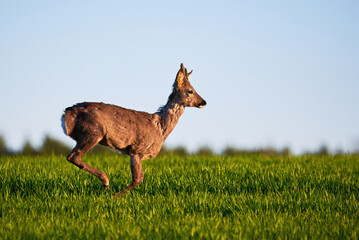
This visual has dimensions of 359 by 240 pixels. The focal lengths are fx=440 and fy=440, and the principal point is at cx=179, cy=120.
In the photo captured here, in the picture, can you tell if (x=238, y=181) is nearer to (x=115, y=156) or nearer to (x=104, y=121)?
(x=104, y=121)

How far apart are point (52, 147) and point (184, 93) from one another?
8734 mm

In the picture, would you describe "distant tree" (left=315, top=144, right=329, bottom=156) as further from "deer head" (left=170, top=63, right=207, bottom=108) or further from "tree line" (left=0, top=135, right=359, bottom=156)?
"deer head" (left=170, top=63, right=207, bottom=108)

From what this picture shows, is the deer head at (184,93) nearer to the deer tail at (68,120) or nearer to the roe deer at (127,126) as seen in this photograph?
the roe deer at (127,126)

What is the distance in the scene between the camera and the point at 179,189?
31.2 feet

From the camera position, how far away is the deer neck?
846cm

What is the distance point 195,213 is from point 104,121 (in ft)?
7.42

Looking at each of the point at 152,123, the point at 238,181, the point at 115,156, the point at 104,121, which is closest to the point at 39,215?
the point at 104,121

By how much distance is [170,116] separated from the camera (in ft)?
27.8

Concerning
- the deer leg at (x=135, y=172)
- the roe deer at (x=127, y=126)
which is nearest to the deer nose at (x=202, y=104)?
the roe deer at (x=127, y=126)

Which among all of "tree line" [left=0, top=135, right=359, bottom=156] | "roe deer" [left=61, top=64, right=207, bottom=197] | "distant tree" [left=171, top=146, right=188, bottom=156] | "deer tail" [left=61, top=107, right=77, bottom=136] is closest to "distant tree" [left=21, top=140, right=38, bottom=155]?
"tree line" [left=0, top=135, right=359, bottom=156]

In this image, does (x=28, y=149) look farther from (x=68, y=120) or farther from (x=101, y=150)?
(x=68, y=120)

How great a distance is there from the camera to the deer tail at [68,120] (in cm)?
740

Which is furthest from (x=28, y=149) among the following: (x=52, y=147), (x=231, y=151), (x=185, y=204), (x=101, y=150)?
(x=185, y=204)

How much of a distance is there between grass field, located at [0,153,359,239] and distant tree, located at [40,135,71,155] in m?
3.27
